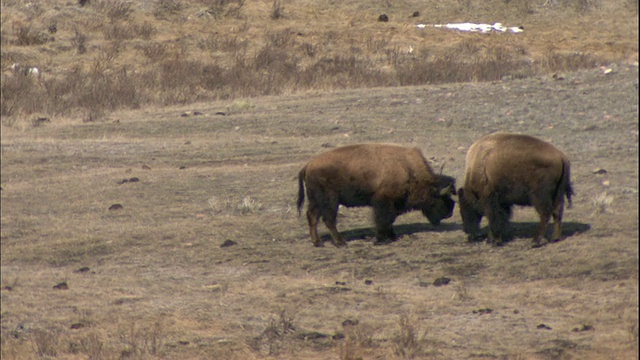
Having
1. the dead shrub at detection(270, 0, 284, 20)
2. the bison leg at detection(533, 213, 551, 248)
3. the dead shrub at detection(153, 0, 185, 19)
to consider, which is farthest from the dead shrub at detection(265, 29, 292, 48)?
the bison leg at detection(533, 213, 551, 248)

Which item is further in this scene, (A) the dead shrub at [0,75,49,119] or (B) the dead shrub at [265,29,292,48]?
(B) the dead shrub at [265,29,292,48]

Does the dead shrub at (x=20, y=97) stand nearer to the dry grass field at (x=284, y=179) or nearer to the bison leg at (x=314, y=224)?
the dry grass field at (x=284, y=179)

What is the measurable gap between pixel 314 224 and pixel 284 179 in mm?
3831

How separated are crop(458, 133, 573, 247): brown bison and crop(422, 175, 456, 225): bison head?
0.52m

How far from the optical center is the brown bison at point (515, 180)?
908cm

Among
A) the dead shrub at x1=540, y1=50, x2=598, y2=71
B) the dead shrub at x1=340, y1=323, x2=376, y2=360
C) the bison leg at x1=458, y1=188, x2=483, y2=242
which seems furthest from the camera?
the dead shrub at x1=540, y1=50, x2=598, y2=71

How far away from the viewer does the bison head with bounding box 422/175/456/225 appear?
10266 mm

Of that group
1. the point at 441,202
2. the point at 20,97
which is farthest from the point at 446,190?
the point at 20,97

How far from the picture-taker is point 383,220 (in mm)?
10188

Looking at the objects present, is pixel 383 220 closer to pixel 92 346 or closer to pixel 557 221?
pixel 557 221

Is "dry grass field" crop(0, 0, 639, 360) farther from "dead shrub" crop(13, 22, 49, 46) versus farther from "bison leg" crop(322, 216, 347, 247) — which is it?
"bison leg" crop(322, 216, 347, 247)

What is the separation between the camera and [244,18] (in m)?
25.7

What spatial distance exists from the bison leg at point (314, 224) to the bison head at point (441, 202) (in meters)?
1.21

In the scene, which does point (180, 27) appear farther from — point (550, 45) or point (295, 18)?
point (550, 45)
